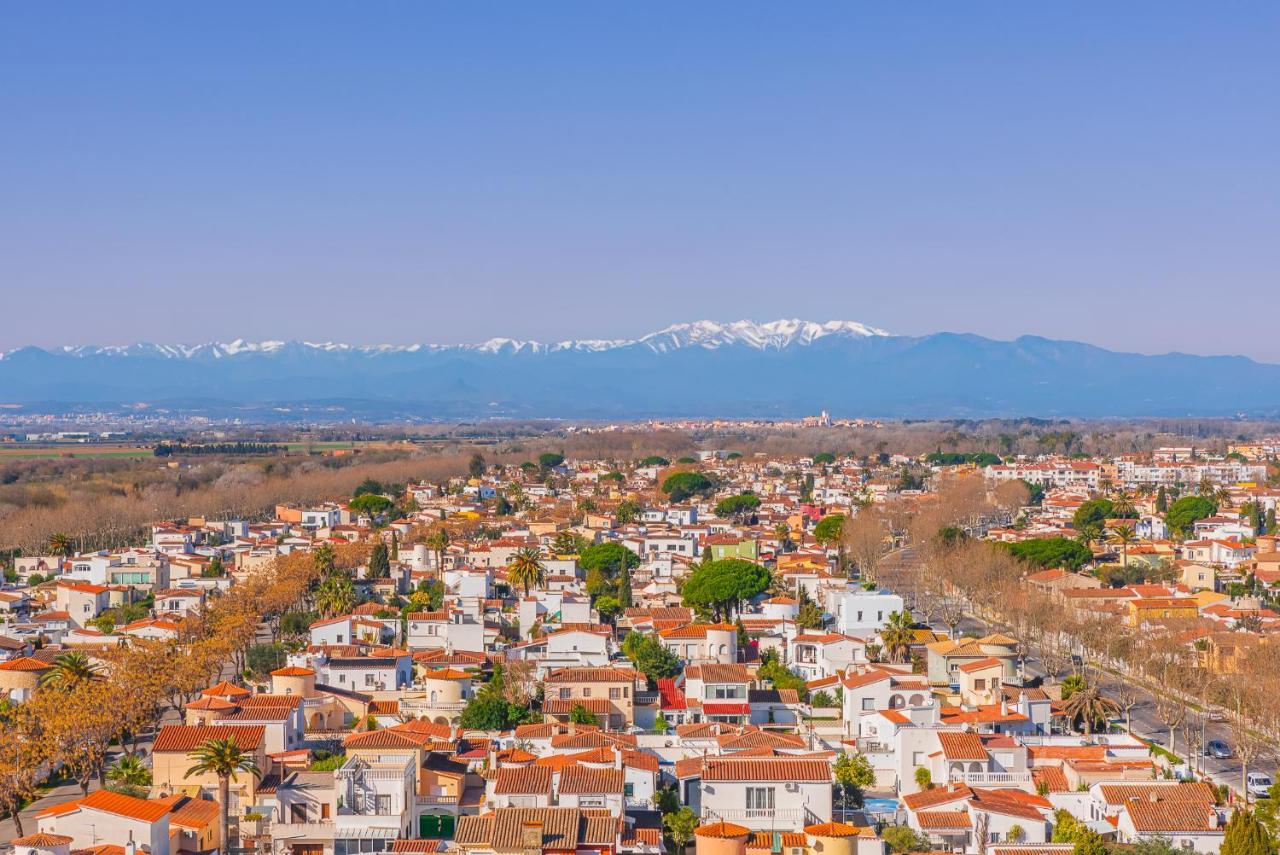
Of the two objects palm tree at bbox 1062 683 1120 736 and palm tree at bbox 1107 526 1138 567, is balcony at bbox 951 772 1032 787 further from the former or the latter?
palm tree at bbox 1107 526 1138 567

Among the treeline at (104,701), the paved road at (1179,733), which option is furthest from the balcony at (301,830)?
the paved road at (1179,733)

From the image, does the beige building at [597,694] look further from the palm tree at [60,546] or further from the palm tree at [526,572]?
the palm tree at [60,546]

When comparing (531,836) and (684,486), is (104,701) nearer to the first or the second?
(531,836)

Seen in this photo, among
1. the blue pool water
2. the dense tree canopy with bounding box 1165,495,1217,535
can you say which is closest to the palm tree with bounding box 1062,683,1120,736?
the blue pool water

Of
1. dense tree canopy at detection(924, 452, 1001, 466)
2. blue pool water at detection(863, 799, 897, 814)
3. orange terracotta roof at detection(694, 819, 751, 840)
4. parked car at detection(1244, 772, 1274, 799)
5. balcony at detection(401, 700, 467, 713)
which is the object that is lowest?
parked car at detection(1244, 772, 1274, 799)

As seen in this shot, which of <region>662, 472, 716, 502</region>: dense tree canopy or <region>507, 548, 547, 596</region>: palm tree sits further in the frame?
<region>662, 472, 716, 502</region>: dense tree canopy

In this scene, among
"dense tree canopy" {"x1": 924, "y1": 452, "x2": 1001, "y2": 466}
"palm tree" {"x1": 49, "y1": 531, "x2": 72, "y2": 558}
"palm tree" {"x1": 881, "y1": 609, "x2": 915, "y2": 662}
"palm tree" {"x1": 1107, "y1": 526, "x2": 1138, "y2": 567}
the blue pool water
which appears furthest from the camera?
"dense tree canopy" {"x1": 924, "y1": 452, "x2": 1001, "y2": 466}
